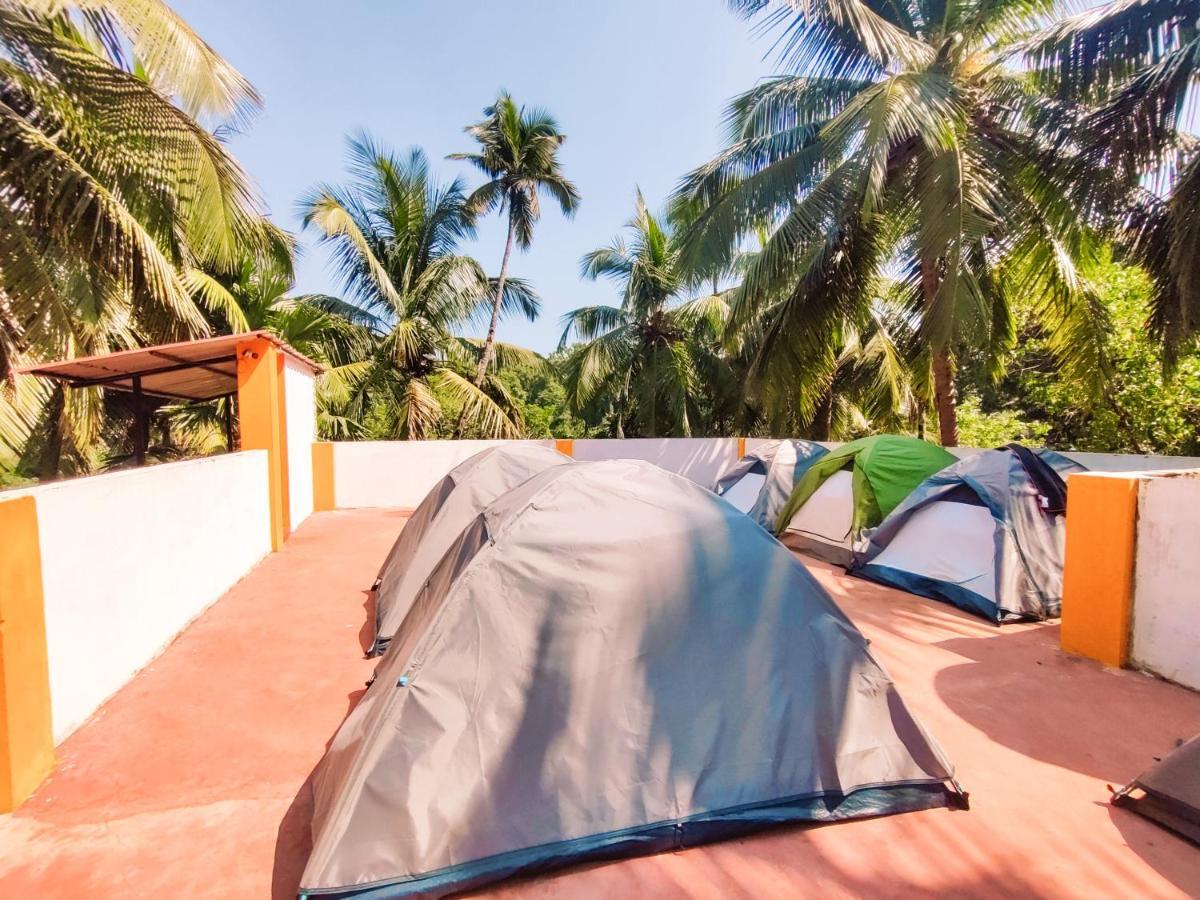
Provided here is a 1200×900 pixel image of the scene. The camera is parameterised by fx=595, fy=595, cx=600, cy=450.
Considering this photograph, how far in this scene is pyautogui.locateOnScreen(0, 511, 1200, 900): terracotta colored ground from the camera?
2.16m

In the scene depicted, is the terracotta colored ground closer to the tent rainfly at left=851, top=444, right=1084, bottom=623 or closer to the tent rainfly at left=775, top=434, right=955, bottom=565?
the tent rainfly at left=851, top=444, right=1084, bottom=623

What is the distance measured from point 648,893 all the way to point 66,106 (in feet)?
22.4

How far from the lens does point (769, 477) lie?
8.02m

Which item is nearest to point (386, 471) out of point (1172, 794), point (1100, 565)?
point (1100, 565)

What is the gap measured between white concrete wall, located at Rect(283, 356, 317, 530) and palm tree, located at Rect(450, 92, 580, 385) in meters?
4.80

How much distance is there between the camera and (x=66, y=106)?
15.9ft

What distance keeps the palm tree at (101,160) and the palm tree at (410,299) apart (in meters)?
6.89

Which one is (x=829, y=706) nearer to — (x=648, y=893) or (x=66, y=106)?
A: (x=648, y=893)

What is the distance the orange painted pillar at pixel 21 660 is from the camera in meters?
2.49

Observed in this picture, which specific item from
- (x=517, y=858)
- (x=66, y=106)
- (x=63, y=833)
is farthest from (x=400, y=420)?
(x=517, y=858)

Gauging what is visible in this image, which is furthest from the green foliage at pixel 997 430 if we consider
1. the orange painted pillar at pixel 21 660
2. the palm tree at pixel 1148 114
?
the orange painted pillar at pixel 21 660

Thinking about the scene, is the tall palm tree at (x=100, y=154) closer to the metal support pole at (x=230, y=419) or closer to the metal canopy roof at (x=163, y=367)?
the metal canopy roof at (x=163, y=367)

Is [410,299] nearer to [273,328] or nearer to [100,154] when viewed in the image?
[273,328]

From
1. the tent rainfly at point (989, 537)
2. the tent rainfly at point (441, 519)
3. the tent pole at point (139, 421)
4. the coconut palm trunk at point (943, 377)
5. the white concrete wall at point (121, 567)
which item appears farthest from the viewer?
the coconut palm trunk at point (943, 377)
